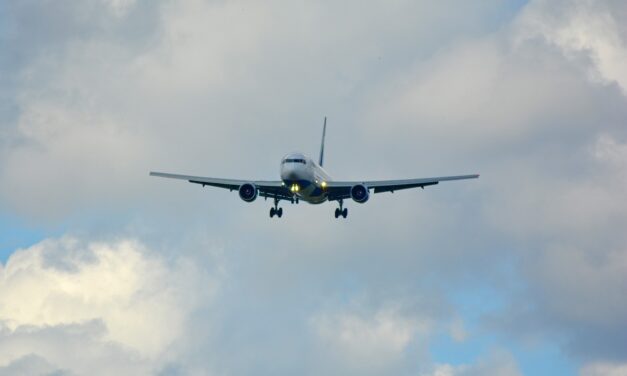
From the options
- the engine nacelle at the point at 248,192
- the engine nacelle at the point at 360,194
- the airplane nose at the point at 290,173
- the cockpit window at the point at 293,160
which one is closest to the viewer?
the airplane nose at the point at 290,173

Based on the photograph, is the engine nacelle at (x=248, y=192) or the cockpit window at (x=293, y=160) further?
the engine nacelle at (x=248, y=192)

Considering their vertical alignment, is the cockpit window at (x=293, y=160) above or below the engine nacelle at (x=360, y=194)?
above

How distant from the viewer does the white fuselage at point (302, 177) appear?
118m

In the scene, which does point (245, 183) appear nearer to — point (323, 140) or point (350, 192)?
point (350, 192)

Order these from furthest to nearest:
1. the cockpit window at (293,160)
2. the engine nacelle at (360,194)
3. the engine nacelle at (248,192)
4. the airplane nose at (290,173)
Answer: the engine nacelle at (360,194), the engine nacelle at (248,192), the cockpit window at (293,160), the airplane nose at (290,173)

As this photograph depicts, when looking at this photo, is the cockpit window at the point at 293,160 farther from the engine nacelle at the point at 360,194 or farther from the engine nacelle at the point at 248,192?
the engine nacelle at the point at 360,194

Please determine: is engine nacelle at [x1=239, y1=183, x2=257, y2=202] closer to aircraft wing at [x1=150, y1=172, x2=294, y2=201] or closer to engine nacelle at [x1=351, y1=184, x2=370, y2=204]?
aircraft wing at [x1=150, y1=172, x2=294, y2=201]

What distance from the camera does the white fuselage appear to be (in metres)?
118

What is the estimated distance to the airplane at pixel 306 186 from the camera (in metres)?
119

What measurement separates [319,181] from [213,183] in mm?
10786

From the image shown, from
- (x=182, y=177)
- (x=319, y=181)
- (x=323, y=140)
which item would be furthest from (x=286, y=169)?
(x=323, y=140)

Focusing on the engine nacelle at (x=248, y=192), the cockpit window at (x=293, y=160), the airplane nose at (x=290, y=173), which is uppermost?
the cockpit window at (x=293, y=160)

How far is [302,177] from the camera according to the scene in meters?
118

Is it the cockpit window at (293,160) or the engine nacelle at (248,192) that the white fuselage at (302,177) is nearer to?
the cockpit window at (293,160)
